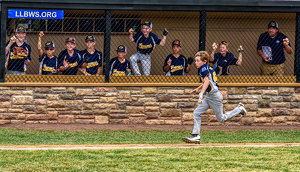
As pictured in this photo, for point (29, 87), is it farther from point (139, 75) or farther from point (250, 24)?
point (250, 24)

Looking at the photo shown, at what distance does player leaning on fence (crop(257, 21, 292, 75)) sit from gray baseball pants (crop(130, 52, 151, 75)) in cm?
283

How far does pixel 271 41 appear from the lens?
1259 centimetres

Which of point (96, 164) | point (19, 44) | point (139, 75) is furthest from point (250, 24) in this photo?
point (96, 164)

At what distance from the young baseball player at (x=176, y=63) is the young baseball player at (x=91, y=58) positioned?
1.68 m

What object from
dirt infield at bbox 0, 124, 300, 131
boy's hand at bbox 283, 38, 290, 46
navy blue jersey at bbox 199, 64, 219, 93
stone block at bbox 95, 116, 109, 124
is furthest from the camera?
boy's hand at bbox 283, 38, 290, 46

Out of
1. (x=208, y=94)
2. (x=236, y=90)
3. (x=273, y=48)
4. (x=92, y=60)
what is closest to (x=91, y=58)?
(x=92, y=60)

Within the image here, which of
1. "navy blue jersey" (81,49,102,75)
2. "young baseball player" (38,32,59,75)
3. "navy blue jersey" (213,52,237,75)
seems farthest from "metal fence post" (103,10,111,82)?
"navy blue jersey" (213,52,237,75)

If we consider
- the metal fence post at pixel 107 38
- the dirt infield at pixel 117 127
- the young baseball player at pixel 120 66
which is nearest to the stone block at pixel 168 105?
the dirt infield at pixel 117 127

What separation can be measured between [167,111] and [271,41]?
3.20m

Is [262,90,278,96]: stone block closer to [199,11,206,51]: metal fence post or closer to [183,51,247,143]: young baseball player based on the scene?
[199,11,206,51]: metal fence post

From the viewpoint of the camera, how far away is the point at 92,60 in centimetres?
1248

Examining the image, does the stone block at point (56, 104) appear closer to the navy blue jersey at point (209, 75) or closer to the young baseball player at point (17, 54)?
the young baseball player at point (17, 54)

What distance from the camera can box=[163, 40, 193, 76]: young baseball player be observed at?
1259 centimetres

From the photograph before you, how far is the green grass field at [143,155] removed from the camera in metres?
6.79
